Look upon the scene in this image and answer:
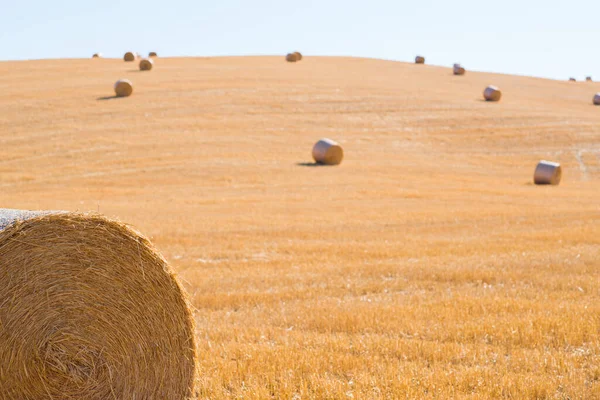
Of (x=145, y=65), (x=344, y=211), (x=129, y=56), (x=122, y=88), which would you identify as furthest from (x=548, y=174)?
(x=129, y=56)

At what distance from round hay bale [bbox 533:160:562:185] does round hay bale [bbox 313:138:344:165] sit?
786cm

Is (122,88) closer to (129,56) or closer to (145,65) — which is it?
(145,65)

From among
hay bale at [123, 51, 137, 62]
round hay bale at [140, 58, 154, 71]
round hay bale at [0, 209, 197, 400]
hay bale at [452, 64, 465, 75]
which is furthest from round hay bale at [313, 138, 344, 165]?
hay bale at [452, 64, 465, 75]

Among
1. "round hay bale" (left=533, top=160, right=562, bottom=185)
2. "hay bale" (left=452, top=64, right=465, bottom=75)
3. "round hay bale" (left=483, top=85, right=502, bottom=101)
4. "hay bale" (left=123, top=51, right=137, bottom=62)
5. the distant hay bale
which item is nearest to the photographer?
"round hay bale" (left=533, top=160, right=562, bottom=185)

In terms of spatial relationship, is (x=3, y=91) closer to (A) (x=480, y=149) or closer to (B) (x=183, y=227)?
(A) (x=480, y=149)

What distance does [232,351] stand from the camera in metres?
6.88

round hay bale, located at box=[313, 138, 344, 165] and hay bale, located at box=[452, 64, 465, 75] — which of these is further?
hay bale, located at box=[452, 64, 465, 75]

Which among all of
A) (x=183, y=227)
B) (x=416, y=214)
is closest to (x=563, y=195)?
(x=416, y=214)

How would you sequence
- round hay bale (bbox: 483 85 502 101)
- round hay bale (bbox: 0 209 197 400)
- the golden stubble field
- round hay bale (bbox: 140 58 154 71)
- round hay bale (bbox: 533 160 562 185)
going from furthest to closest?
round hay bale (bbox: 140 58 154 71)
round hay bale (bbox: 483 85 502 101)
round hay bale (bbox: 533 160 562 185)
the golden stubble field
round hay bale (bbox: 0 209 197 400)

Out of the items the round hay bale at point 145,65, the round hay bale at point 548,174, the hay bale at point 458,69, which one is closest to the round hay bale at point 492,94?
the hay bale at point 458,69

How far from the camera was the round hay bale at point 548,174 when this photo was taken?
27513 millimetres

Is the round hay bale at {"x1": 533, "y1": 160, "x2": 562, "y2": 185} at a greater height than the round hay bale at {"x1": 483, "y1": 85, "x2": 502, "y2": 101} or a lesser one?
lesser

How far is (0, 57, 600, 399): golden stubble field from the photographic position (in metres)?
6.59

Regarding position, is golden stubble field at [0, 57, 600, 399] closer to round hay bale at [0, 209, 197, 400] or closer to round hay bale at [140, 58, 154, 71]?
round hay bale at [0, 209, 197, 400]
